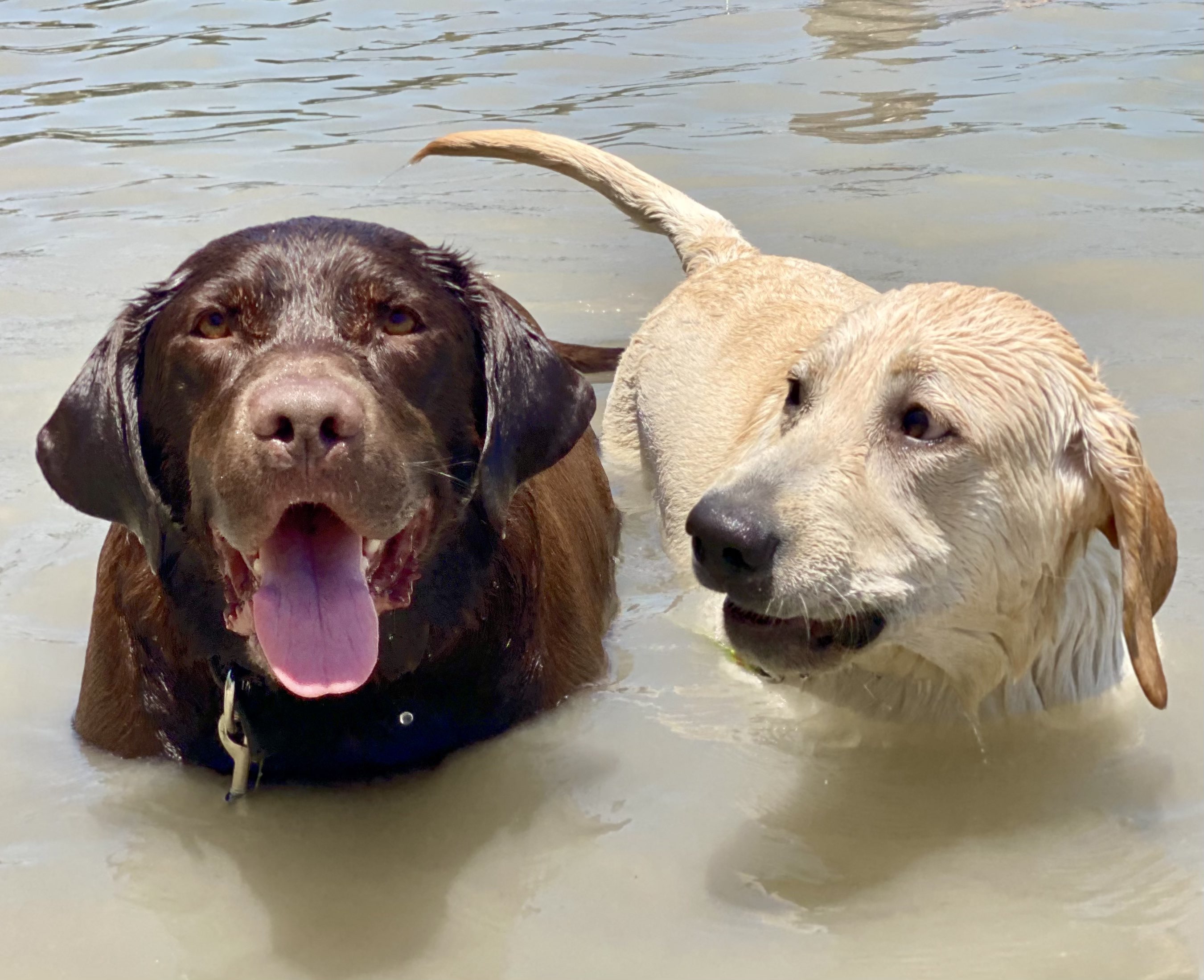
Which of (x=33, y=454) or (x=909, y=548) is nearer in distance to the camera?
(x=909, y=548)

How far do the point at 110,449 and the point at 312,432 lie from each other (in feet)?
2.16

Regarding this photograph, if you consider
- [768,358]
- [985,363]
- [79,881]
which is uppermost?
[985,363]

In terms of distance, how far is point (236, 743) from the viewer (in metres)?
3.39

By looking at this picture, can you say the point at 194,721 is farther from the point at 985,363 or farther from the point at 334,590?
the point at 985,363

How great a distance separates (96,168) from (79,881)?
6.53 metres

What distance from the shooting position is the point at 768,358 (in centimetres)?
482

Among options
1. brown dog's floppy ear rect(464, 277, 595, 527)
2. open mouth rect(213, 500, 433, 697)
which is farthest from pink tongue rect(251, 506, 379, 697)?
brown dog's floppy ear rect(464, 277, 595, 527)

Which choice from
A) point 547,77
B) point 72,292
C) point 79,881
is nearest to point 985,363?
point 79,881

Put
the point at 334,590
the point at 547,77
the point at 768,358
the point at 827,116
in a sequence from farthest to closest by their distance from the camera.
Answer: the point at 547,77
the point at 827,116
the point at 768,358
the point at 334,590

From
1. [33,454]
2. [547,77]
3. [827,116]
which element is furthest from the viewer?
[547,77]

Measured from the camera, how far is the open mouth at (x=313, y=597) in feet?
10.0

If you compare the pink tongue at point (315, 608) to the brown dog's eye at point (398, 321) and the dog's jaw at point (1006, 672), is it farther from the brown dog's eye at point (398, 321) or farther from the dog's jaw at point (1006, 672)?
the dog's jaw at point (1006, 672)

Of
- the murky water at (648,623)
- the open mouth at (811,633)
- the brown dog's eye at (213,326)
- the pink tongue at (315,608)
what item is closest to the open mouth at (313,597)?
the pink tongue at (315,608)

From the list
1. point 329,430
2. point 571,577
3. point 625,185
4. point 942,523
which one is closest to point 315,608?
point 329,430
